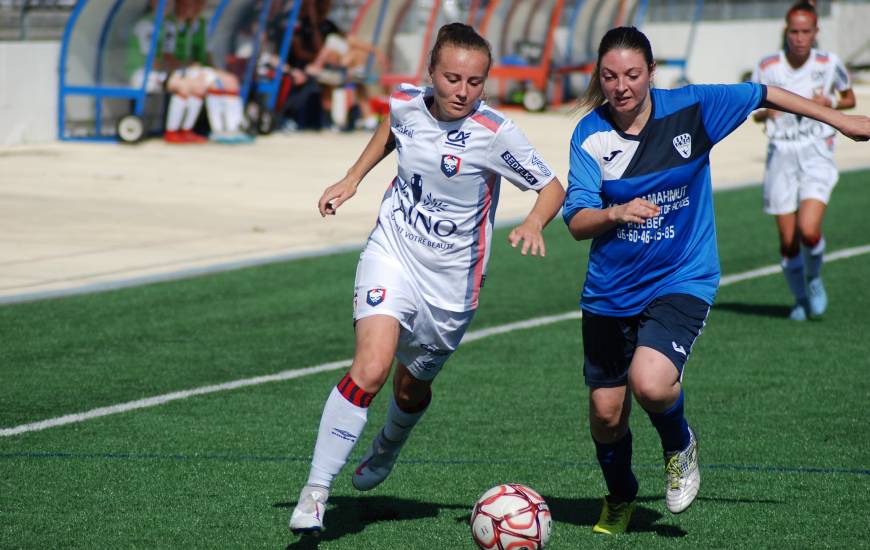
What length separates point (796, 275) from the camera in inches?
416

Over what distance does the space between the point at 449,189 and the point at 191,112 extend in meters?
16.3

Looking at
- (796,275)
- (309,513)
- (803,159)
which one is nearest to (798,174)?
(803,159)

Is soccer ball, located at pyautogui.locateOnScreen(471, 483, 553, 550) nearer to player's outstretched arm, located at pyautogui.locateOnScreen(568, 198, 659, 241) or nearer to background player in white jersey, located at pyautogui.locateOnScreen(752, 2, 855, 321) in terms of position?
player's outstretched arm, located at pyautogui.locateOnScreen(568, 198, 659, 241)

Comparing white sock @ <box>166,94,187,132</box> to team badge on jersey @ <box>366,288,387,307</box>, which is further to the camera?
white sock @ <box>166,94,187,132</box>

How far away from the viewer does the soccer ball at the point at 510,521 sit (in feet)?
16.8

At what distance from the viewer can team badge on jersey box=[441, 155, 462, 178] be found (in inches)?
218

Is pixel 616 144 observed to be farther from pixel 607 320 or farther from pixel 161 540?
pixel 161 540

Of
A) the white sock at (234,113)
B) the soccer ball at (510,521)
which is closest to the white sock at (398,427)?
the soccer ball at (510,521)

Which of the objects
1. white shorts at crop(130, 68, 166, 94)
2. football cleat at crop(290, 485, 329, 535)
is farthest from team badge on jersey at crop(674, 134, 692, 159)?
white shorts at crop(130, 68, 166, 94)

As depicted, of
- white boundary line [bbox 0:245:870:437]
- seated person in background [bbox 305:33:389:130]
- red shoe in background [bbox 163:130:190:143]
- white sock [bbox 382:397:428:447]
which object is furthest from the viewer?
seated person in background [bbox 305:33:389:130]

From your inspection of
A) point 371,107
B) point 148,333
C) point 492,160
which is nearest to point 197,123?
point 371,107

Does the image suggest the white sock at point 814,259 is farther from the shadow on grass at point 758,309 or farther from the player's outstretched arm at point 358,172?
the player's outstretched arm at point 358,172

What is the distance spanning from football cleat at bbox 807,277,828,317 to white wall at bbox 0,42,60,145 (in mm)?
12959

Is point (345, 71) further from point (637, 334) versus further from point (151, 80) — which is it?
point (637, 334)
